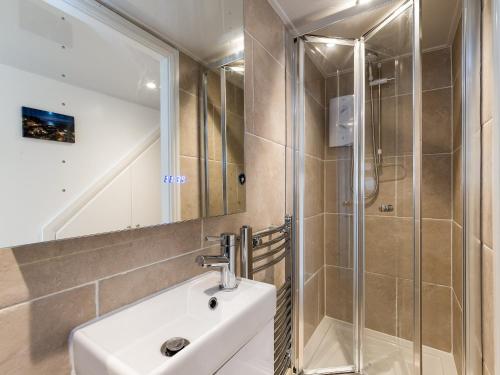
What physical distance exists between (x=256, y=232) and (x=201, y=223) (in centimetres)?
38

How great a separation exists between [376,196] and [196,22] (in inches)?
50.7

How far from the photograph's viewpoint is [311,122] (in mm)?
1543

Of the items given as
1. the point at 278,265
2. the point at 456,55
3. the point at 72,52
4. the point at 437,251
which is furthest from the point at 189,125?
the point at 437,251

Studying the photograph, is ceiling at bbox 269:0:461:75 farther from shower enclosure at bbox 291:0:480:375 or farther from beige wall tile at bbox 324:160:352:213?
beige wall tile at bbox 324:160:352:213

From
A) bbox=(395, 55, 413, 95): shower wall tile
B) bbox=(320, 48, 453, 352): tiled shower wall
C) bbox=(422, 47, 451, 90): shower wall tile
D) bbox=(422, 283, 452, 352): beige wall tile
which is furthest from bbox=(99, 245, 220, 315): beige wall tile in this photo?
bbox=(422, 47, 451, 90): shower wall tile

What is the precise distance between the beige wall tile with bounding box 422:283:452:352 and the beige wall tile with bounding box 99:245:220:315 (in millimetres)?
1783

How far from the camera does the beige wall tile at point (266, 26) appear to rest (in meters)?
1.16

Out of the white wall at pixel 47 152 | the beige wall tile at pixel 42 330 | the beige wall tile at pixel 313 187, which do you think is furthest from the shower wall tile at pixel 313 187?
the beige wall tile at pixel 42 330

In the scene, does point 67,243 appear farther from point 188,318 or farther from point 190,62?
point 190,62

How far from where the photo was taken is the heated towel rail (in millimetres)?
1018

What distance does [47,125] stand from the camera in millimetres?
504

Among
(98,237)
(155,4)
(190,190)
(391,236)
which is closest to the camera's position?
(98,237)

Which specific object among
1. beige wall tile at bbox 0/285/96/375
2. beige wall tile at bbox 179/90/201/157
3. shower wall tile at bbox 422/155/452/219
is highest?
beige wall tile at bbox 179/90/201/157

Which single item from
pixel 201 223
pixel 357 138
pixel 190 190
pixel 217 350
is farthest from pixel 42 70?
pixel 357 138
